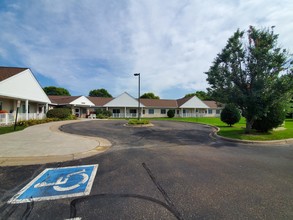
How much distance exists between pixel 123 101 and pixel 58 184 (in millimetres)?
37111

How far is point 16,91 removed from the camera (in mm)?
18125

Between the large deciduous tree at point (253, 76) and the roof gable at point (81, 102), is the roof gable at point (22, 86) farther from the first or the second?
the large deciduous tree at point (253, 76)

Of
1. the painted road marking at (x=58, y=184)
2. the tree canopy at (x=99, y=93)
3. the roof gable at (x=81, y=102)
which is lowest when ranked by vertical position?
the painted road marking at (x=58, y=184)

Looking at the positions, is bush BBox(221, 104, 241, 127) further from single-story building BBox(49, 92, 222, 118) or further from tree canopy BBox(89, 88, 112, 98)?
tree canopy BBox(89, 88, 112, 98)

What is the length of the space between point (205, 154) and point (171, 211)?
4574mm

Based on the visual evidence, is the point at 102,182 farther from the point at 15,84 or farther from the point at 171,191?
the point at 15,84

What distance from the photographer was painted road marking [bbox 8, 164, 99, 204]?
3.51 m

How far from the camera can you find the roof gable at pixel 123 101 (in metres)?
40.4

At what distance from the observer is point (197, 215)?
2863 mm

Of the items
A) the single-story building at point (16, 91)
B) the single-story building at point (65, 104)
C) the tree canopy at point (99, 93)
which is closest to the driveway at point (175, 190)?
the single-story building at point (65, 104)

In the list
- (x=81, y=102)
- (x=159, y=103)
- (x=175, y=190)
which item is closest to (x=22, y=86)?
(x=81, y=102)

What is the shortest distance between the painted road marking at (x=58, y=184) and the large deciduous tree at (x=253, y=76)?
10.8 metres

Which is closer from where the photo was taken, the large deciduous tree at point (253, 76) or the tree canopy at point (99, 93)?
the large deciduous tree at point (253, 76)

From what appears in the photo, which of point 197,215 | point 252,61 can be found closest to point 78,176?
point 197,215
